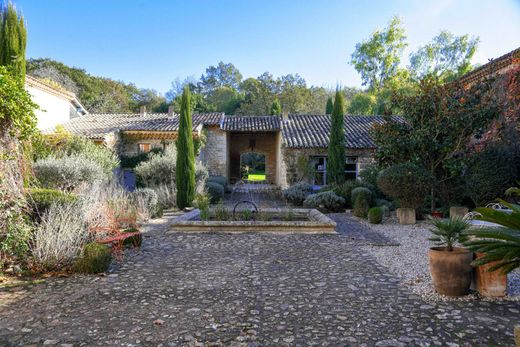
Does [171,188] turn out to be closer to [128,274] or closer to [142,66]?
[128,274]

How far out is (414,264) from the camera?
5.50 m

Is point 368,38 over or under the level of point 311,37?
over

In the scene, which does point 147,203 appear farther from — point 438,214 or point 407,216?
point 438,214

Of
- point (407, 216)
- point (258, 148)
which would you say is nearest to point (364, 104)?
point (258, 148)

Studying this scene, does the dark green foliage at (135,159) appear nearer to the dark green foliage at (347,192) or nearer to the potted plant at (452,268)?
the dark green foliage at (347,192)

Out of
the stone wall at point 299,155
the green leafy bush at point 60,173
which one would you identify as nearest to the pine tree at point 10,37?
the green leafy bush at point 60,173

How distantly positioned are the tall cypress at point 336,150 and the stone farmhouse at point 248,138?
51.5 inches

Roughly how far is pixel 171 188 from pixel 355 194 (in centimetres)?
690

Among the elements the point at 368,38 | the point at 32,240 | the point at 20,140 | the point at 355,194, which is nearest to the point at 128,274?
the point at 32,240

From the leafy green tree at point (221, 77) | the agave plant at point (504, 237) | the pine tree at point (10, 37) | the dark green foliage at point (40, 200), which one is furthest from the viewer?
the leafy green tree at point (221, 77)

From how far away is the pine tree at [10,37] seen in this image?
6270 mm

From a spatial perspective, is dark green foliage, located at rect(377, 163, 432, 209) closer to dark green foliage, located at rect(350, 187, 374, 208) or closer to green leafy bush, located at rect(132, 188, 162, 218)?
dark green foliage, located at rect(350, 187, 374, 208)

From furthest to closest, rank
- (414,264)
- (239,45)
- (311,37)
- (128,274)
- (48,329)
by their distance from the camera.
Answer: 1. (239,45)
2. (311,37)
3. (414,264)
4. (128,274)
5. (48,329)

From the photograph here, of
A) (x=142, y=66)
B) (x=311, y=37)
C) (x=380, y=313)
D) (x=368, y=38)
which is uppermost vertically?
(x=368, y=38)
